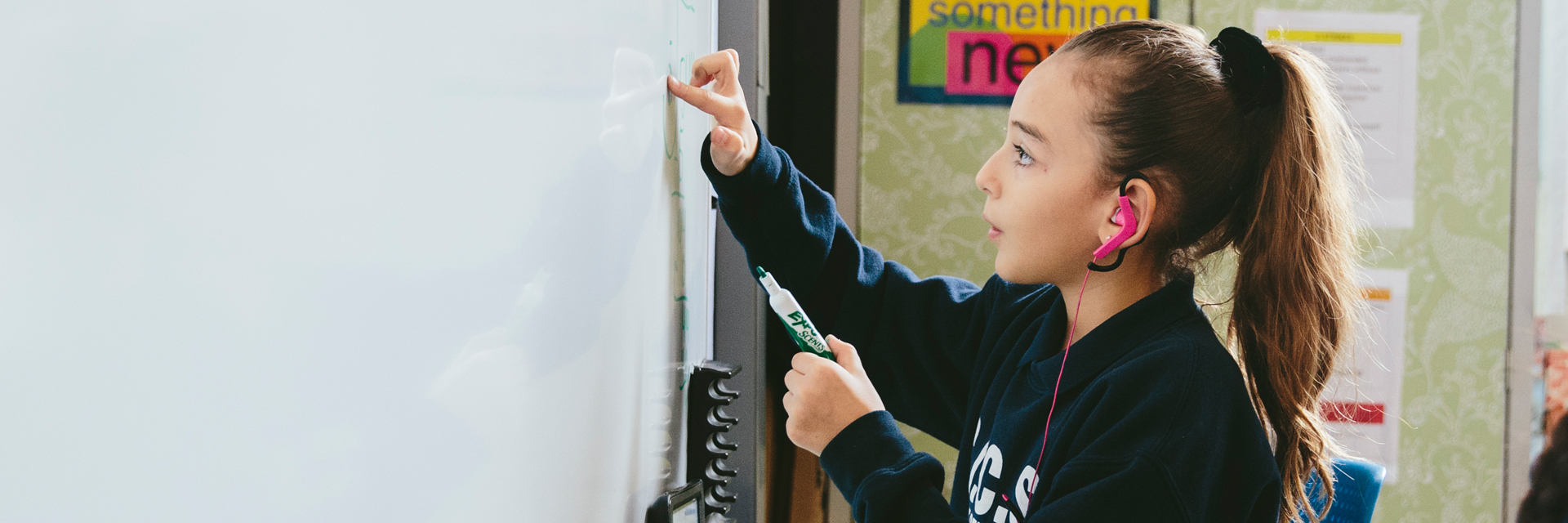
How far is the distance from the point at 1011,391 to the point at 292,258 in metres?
0.65

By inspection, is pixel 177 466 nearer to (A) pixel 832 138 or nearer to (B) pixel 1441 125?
(A) pixel 832 138

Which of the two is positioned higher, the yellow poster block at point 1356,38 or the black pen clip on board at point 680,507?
the yellow poster block at point 1356,38

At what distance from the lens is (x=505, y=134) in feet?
1.06

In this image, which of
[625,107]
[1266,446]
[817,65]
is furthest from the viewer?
[817,65]

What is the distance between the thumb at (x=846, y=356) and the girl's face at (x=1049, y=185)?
141 millimetres

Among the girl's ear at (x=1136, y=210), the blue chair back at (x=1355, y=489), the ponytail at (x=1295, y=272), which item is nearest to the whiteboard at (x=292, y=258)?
the girl's ear at (x=1136, y=210)

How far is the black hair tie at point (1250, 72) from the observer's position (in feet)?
2.21

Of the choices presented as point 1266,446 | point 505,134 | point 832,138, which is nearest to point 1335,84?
point 832,138

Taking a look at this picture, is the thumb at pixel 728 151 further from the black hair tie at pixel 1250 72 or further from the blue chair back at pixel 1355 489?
the blue chair back at pixel 1355 489

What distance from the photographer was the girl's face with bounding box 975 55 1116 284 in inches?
26.7

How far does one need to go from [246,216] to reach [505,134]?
0.48 feet

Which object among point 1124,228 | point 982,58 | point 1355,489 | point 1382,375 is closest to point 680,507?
point 1124,228

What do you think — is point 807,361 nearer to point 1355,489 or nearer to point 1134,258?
point 1134,258

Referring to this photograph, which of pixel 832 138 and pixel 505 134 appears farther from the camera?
pixel 832 138
